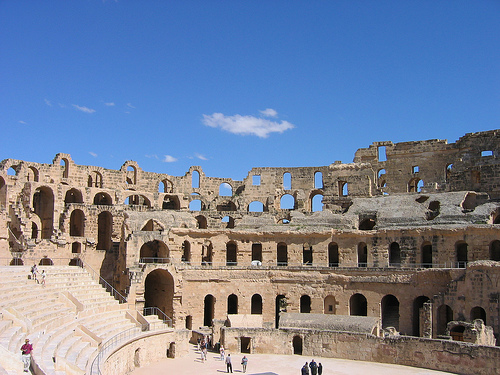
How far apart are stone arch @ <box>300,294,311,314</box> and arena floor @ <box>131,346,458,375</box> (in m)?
7.73

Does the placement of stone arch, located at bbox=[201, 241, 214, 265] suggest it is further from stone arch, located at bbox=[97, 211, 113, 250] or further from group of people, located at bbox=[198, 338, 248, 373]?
stone arch, located at bbox=[97, 211, 113, 250]

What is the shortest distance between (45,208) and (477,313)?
3318 centimetres

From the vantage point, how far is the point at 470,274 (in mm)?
31703

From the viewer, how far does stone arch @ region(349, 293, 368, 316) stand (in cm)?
3685

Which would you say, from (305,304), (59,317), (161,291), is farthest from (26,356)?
(305,304)

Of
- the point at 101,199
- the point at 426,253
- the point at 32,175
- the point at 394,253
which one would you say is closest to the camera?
the point at 426,253

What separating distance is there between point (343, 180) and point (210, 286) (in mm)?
17111

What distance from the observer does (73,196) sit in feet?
151

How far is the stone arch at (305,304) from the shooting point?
38406 millimetres

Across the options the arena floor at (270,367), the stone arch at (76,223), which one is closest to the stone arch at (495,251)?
the arena floor at (270,367)

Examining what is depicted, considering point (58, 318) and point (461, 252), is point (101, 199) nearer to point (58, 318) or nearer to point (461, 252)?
point (58, 318)

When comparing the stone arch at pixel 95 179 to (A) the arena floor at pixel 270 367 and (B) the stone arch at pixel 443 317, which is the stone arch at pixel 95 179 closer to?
(A) the arena floor at pixel 270 367

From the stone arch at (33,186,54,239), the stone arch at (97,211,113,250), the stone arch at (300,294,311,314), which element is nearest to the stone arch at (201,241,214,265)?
the stone arch at (300,294,311,314)

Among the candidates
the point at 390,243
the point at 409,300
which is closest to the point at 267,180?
the point at 390,243
